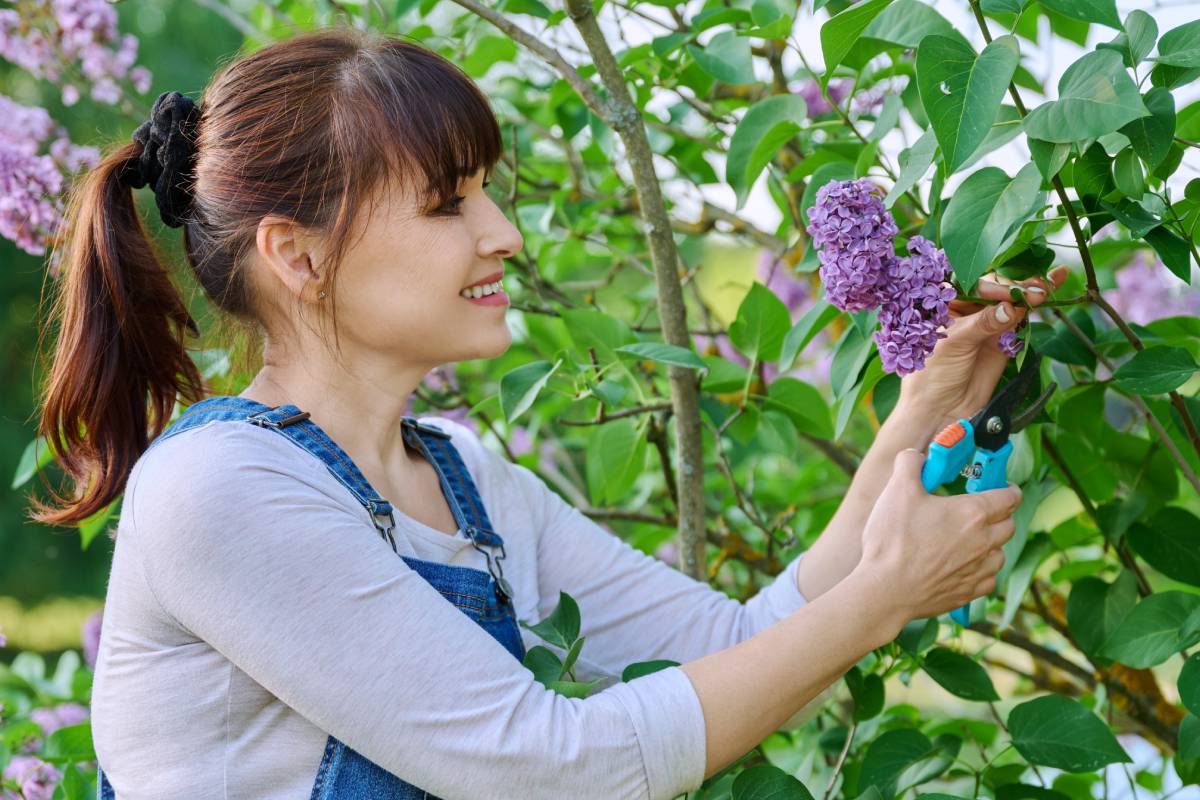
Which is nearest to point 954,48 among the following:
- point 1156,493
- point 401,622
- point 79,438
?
point 401,622

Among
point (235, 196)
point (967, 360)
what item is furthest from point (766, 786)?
point (235, 196)

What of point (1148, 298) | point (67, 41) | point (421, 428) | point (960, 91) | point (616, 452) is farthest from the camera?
point (1148, 298)

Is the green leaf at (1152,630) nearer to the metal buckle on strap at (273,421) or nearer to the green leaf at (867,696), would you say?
the green leaf at (867,696)

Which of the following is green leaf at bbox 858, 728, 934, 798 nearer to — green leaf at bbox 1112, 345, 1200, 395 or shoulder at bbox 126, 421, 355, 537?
green leaf at bbox 1112, 345, 1200, 395

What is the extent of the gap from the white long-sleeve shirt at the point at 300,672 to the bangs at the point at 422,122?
22 cm

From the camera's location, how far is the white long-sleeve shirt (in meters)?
0.78

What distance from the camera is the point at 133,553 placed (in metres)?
0.83

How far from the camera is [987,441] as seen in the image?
0.92 metres

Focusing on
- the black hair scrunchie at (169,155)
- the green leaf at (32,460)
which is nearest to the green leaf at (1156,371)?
the black hair scrunchie at (169,155)

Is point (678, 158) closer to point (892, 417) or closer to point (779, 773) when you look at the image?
point (892, 417)

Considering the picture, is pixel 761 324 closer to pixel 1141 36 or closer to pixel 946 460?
pixel 946 460

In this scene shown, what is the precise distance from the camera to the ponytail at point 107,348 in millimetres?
1020

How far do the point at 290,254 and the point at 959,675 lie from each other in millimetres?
638

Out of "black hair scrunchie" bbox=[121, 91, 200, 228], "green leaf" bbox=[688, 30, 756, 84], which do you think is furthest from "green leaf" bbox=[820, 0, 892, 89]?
"black hair scrunchie" bbox=[121, 91, 200, 228]
